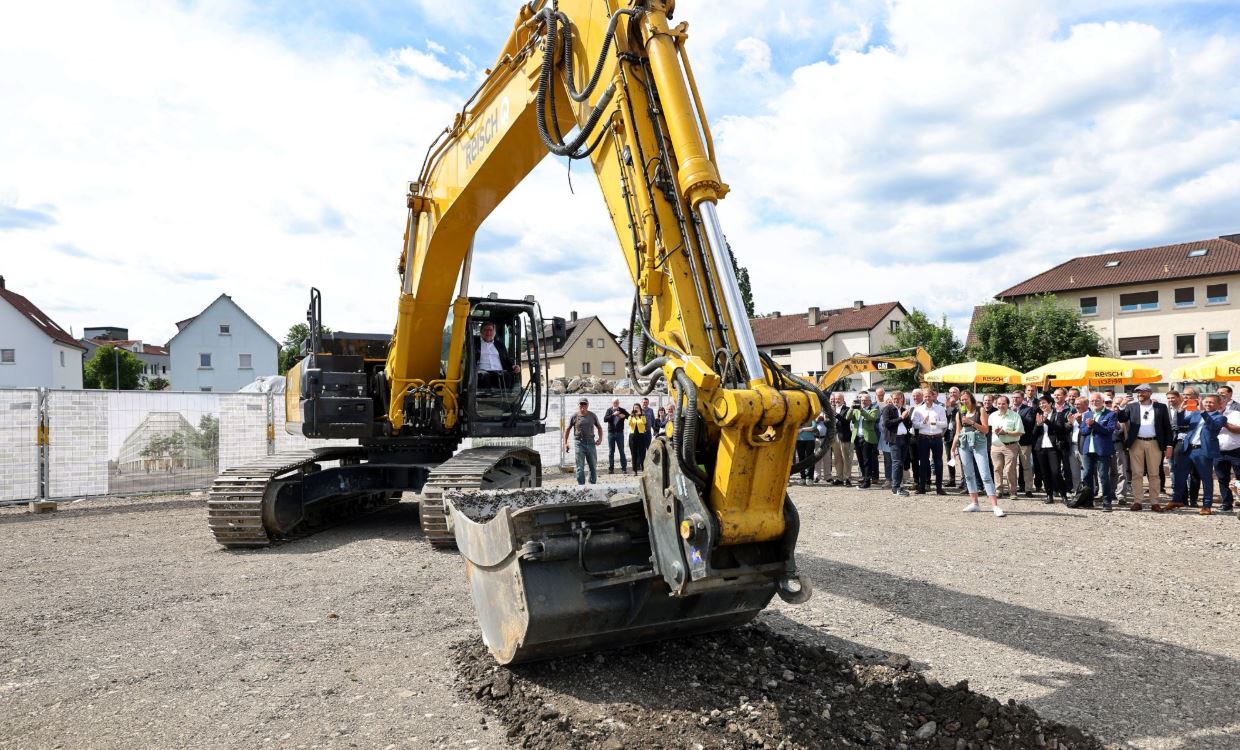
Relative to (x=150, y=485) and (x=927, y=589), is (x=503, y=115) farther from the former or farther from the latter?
(x=150, y=485)

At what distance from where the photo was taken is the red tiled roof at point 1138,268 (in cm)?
3956

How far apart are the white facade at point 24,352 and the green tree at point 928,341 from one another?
48.1m

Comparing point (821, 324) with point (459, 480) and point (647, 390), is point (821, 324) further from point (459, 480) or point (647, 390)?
point (647, 390)

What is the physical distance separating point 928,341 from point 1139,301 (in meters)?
10.6

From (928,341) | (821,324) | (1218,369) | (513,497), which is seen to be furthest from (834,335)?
(513,497)

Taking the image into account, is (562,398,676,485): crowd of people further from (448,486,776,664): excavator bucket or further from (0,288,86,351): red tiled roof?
(0,288,86,351): red tiled roof

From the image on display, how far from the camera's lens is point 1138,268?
4262cm

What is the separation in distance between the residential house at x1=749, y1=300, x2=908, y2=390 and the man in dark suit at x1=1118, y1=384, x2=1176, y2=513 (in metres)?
42.4

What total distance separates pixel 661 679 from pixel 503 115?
449cm

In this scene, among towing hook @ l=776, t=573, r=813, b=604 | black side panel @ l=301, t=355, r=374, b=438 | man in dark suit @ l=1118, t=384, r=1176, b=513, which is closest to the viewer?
towing hook @ l=776, t=573, r=813, b=604

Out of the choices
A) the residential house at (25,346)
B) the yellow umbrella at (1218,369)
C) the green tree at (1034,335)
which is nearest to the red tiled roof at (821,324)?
the green tree at (1034,335)

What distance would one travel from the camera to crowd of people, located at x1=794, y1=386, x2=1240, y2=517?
35.0 feet

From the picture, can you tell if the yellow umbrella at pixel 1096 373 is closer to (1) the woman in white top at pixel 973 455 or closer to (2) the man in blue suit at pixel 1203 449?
(2) the man in blue suit at pixel 1203 449

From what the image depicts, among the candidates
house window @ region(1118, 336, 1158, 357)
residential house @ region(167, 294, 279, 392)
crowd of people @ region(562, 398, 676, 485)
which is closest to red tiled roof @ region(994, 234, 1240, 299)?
house window @ region(1118, 336, 1158, 357)
